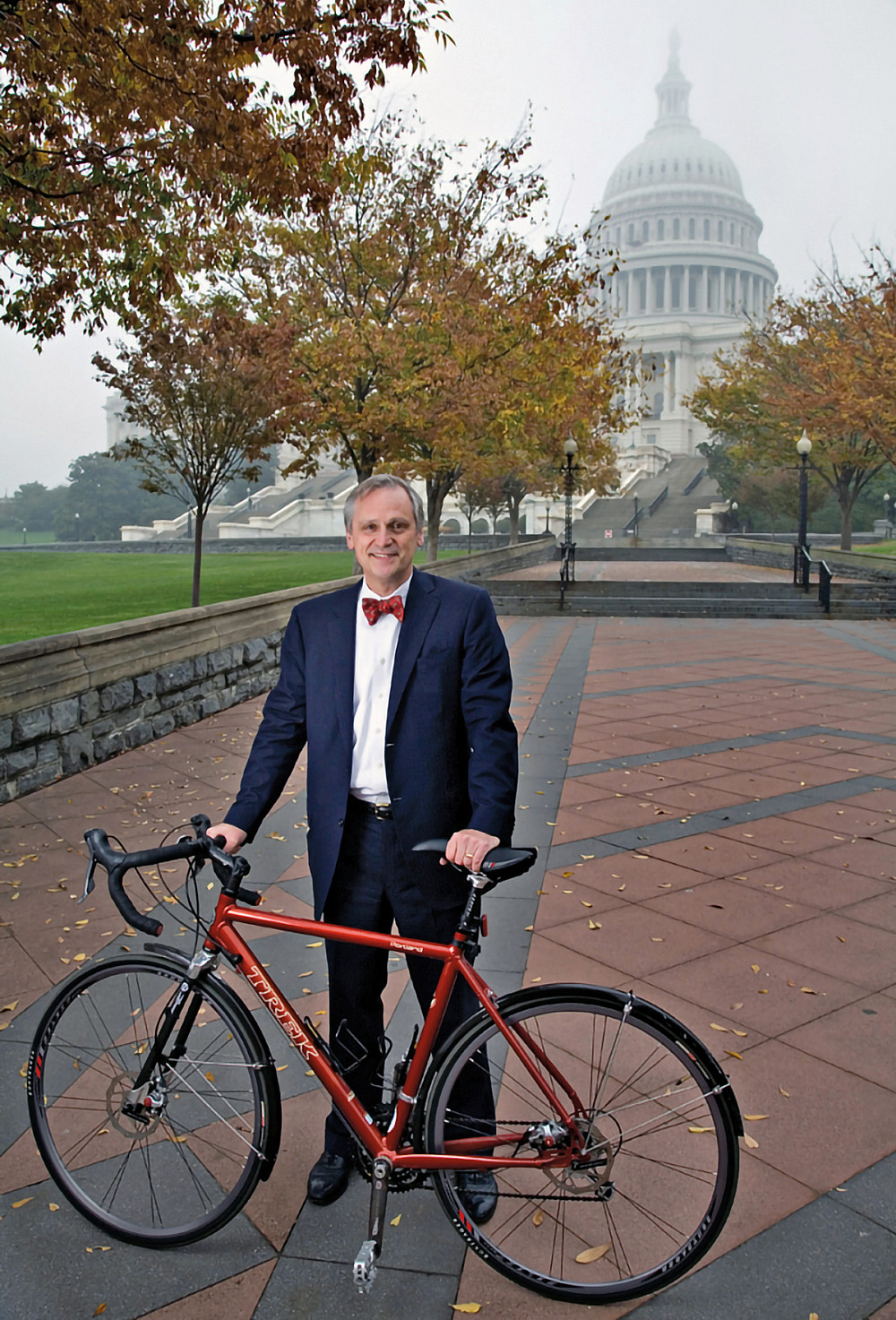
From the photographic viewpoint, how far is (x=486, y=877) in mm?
2234

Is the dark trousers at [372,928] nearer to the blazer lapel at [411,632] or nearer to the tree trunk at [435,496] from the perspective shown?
the blazer lapel at [411,632]

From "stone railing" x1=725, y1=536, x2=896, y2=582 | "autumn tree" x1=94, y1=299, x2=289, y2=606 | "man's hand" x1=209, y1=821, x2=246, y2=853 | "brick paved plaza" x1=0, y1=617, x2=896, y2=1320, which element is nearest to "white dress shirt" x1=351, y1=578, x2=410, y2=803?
"man's hand" x1=209, y1=821, x2=246, y2=853

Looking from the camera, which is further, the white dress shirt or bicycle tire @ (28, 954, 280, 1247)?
the white dress shirt

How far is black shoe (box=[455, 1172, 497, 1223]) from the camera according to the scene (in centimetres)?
241

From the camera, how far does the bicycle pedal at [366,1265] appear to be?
7.29 feet

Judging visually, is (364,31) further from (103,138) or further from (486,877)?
(486,877)

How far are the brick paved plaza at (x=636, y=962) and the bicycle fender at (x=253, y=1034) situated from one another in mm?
333

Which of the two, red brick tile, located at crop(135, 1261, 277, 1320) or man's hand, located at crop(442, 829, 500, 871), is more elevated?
man's hand, located at crop(442, 829, 500, 871)

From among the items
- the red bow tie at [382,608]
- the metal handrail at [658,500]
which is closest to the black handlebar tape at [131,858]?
the red bow tie at [382,608]

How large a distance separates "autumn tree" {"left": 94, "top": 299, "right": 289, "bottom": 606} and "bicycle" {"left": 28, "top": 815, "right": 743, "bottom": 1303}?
1203cm

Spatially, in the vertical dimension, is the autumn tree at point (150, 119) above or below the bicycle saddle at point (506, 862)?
above

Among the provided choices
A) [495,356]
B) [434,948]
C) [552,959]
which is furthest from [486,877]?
[495,356]

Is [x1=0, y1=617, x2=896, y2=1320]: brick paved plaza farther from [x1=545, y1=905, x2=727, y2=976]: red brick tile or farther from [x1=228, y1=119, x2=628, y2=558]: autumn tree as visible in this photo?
[x1=228, y1=119, x2=628, y2=558]: autumn tree

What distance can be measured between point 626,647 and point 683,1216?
13.3m
